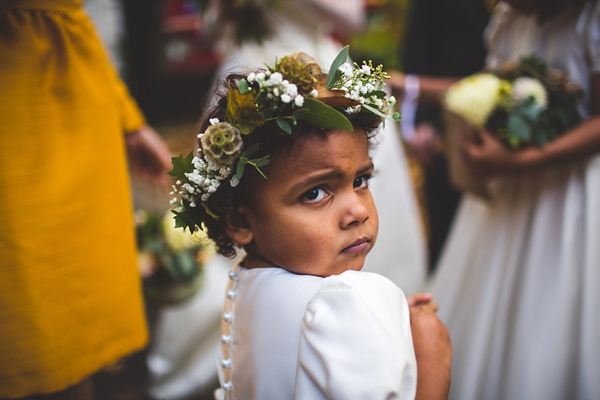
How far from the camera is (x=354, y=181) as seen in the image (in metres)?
1.18

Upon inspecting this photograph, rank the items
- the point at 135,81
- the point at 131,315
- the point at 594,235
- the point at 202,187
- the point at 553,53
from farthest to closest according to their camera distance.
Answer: the point at 135,81 → the point at 553,53 → the point at 594,235 → the point at 131,315 → the point at 202,187

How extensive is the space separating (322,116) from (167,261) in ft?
6.45

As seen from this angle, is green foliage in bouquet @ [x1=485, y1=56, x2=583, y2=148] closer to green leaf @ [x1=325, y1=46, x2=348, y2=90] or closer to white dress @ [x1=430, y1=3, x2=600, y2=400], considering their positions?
white dress @ [x1=430, y1=3, x2=600, y2=400]

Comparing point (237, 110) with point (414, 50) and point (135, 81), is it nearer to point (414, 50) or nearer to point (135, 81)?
point (414, 50)

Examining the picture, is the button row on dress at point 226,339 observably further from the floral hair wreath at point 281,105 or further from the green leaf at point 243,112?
the green leaf at point 243,112

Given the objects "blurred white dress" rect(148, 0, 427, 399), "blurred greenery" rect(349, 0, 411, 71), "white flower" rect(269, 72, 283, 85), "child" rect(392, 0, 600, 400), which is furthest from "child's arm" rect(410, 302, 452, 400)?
"blurred greenery" rect(349, 0, 411, 71)

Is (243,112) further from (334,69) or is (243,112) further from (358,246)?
(358,246)

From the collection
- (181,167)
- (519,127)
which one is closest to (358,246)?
(181,167)

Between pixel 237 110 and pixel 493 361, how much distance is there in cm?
189

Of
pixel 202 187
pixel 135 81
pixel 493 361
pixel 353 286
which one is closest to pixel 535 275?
pixel 493 361

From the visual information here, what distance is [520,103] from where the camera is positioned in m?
1.92

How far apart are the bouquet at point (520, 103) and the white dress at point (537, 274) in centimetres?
12

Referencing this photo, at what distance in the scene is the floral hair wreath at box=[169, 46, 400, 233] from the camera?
100 cm

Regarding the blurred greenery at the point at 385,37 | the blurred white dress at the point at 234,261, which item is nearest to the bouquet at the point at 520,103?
the blurred white dress at the point at 234,261
